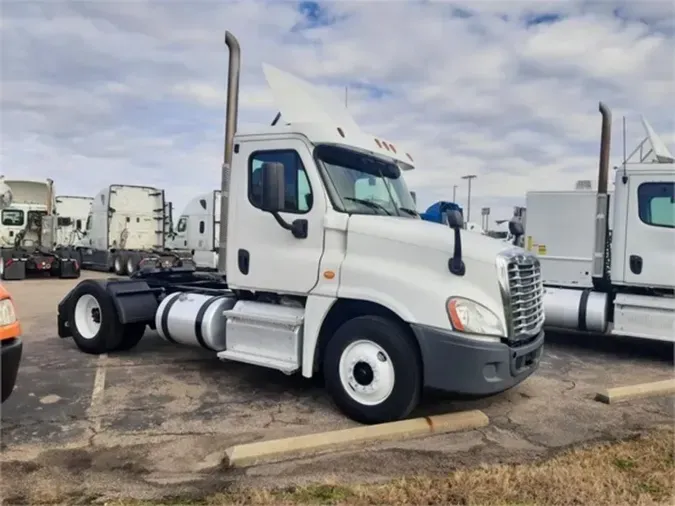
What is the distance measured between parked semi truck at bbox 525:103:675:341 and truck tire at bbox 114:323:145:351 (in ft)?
19.8

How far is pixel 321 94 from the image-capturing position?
678 centimetres

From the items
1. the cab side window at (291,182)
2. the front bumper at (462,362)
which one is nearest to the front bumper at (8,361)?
the cab side window at (291,182)

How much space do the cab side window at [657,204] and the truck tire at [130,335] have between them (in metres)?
7.09

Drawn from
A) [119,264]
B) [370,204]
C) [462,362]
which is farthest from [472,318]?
[119,264]

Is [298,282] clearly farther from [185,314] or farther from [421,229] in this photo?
[185,314]

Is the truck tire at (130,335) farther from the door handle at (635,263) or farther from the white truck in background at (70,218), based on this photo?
the white truck in background at (70,218)

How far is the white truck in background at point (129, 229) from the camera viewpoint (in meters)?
23.0

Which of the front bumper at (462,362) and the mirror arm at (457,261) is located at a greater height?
the mirror arm at (457,261)

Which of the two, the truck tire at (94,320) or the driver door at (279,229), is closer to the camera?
the driver door at (279,229)

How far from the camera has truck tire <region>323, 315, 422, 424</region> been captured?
16.6 feet

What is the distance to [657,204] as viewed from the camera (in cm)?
825

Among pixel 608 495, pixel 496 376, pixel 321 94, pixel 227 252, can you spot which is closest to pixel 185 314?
pixel 227 252

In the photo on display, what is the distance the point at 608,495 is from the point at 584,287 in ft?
19.4

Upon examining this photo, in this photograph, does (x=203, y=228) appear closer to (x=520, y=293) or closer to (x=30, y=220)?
(x=30, y=220)
